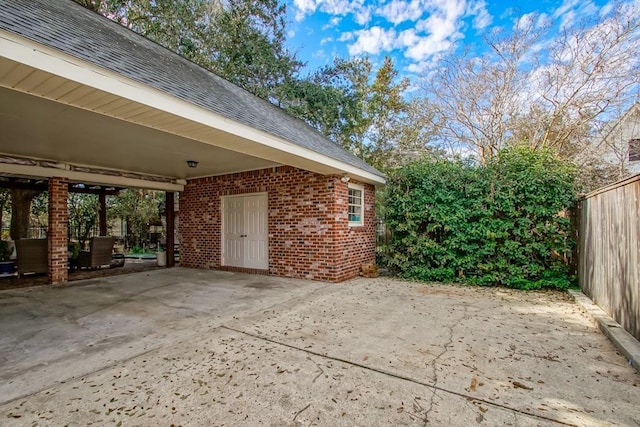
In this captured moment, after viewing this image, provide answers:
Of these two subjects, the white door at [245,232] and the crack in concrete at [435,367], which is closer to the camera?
the crack in concrete at [435,367]

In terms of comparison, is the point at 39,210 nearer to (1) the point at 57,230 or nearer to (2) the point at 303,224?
(1) the point at 57,230

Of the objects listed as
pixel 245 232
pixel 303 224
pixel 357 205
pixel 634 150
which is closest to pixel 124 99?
pixel 303 224

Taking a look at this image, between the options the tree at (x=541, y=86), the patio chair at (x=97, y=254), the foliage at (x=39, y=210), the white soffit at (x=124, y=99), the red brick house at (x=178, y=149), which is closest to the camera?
the white soffit at (x=124, y=99)

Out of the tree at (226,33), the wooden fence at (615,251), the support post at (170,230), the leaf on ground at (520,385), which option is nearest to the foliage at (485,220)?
the wooden fence at (615,251)

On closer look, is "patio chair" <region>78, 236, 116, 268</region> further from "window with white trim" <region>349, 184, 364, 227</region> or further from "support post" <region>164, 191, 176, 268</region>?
"window with white trim" <region>349, 184, 364, 227</region>

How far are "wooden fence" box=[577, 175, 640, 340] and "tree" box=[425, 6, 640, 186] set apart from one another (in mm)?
4424

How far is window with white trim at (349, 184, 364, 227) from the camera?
7539 millimetres

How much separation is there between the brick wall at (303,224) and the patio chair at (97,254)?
9.21ft

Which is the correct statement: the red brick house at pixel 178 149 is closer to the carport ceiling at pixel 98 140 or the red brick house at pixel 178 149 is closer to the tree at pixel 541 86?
the carport ceiling at pixel 98 140

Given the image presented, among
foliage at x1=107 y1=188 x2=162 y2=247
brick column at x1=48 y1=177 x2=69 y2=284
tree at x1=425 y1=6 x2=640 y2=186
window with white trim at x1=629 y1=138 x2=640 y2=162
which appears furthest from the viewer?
foliage at x1=107 y1=188 x2=162 y2=247

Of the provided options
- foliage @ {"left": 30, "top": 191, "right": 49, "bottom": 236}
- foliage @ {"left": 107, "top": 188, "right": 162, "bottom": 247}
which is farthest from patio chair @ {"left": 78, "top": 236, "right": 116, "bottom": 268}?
foliage @ {"left": 30, "top": 191, "right": 49, "bottom": 236}

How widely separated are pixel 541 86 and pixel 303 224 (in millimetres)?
9769

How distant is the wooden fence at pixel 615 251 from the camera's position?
3305 mm

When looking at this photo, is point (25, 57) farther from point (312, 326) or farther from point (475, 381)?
point (475, 381)
